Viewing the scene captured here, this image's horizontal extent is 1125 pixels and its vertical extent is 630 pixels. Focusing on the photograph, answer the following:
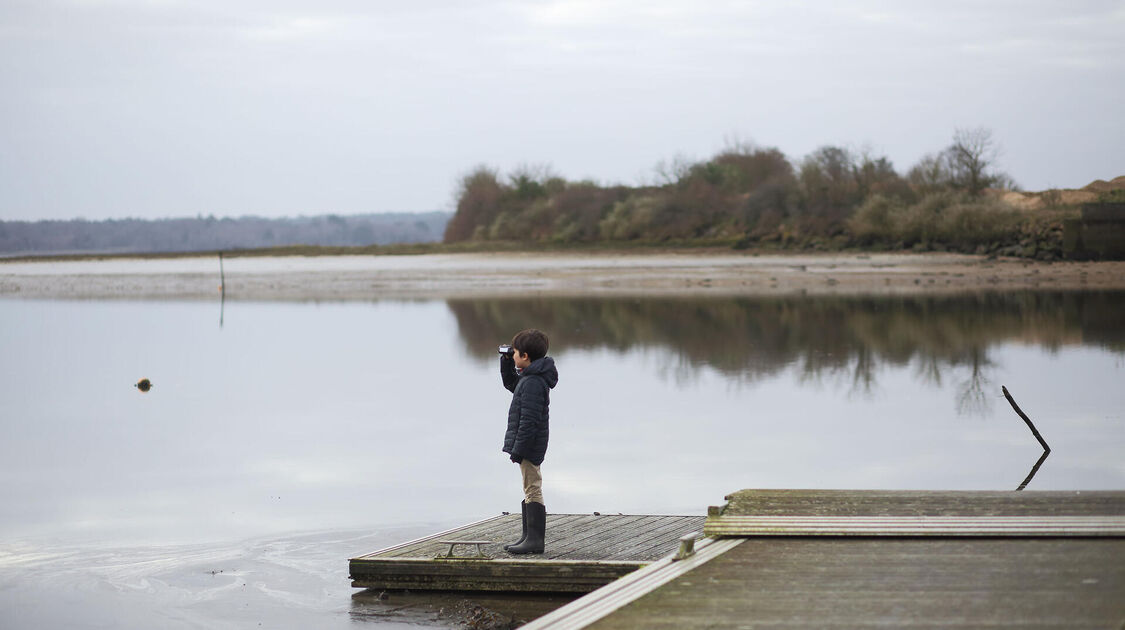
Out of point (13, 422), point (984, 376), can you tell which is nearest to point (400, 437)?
point (13, 422)

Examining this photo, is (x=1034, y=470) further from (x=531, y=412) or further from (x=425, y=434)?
(x=425, y=434)

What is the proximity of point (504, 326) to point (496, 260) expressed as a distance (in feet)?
111

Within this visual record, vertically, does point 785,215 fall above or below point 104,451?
above

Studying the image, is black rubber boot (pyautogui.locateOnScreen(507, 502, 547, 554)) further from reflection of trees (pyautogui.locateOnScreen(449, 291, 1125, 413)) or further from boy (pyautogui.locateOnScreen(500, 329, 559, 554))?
reflection of trees (pyautogui.locateOnScreen(449, 291, 1125, 413))

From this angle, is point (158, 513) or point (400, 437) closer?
point (158, 513)

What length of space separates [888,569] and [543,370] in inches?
93.9

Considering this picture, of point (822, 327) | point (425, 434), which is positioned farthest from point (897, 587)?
point (822, 327)

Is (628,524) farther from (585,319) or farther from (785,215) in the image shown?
(785,215)

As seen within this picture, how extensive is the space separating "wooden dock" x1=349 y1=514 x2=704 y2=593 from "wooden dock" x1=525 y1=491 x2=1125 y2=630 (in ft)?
2.13

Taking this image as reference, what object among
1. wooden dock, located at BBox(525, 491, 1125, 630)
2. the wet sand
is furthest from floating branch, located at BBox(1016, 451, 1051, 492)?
the wet sand

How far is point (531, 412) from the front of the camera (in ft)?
25.0

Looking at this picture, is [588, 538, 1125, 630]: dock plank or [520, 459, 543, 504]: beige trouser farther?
[520, 459, 543, 504]: beige trouser

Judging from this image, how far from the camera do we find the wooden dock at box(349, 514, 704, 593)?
→ 765 cm

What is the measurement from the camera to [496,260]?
6106cm
